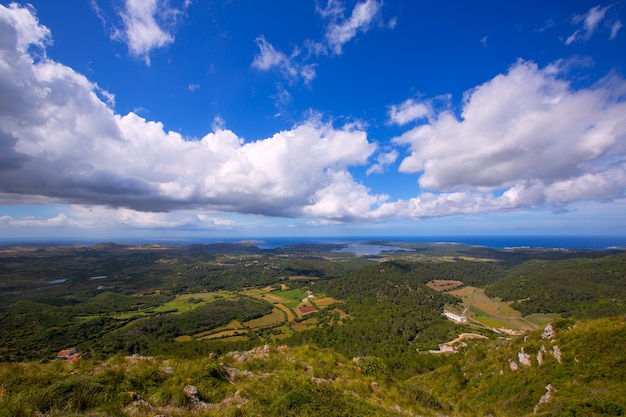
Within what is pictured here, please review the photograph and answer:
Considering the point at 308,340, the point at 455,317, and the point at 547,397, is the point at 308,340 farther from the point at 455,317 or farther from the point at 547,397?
the point at 455,317

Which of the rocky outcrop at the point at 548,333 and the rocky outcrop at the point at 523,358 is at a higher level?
the rocky outcrop at the point at 548,333

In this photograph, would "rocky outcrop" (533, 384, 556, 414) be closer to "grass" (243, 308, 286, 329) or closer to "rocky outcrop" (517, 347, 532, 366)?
"rocky outcrop" (517, 347, 532, 366)

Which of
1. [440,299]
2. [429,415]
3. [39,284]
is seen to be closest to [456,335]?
[440,299]

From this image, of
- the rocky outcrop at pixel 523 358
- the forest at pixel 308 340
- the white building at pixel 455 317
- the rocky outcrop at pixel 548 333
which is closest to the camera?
the forest at pixel 308 340

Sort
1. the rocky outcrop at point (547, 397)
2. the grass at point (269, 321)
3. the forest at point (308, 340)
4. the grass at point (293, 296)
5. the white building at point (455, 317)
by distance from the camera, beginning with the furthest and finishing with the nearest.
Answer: the grass at point (293, 296) → the grass at point (269, 321) → the white building at point (455, 317) → the rocky outcrop at point (547, 397) → the forest at point (308, 340)

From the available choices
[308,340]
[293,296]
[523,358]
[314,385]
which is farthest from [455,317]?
[314,385]

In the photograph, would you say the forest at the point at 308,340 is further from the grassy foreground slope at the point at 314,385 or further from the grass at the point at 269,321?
the grass at the point at 269,321

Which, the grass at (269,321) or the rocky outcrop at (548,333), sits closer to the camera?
the rocky outcrop at (548,333)

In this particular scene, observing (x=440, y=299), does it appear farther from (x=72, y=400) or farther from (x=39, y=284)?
(x=39, y=284)

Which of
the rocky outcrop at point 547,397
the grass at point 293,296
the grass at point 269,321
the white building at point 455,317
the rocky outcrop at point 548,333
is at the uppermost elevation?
the rocky outcrop at point 548,333

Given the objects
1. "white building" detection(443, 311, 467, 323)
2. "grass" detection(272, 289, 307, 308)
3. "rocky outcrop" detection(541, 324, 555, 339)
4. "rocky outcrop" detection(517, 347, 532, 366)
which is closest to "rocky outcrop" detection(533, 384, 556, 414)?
"rocky outcrop" detection(517, 347, 532, 366)

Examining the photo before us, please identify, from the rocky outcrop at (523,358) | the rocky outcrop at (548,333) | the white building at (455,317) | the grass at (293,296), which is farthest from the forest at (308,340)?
the white building at (455,317)
